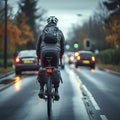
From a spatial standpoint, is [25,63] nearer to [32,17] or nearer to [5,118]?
[5,118]

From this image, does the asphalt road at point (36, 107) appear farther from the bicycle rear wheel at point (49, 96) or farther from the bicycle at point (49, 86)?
the bicycle at point (49, 86)

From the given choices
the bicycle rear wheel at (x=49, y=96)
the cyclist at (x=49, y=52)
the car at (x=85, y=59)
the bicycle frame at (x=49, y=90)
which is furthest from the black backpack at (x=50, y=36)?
the car at (x=85, y=59)

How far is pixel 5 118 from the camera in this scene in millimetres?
12695

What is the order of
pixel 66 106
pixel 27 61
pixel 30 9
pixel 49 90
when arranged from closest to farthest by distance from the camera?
1. pixel 49 90
2. pixel 66 106
3. pixel 27 61
4. pixel 30 9

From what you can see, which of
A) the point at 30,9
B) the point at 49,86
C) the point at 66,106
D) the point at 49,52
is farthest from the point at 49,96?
the point at 30,9

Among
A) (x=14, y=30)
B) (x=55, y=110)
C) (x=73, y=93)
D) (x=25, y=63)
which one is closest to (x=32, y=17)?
(x=14, y=30)

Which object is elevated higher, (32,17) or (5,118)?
(32,17)

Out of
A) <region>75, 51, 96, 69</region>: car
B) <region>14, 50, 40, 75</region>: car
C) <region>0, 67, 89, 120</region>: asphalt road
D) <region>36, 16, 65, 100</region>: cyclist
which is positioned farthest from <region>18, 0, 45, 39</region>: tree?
<region>36, 16, 65, 100</region>: cyclist

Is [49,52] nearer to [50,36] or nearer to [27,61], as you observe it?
[50,36]

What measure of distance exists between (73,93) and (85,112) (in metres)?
6.17

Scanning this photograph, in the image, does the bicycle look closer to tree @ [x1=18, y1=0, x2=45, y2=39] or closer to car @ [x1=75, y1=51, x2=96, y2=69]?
car @ [x1=75, y1=51, x2=96, y2=69]

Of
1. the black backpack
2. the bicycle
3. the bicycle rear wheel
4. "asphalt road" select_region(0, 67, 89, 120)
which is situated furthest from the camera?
the black backpack

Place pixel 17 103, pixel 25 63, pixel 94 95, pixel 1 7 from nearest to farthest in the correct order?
pixel 17 103
pixel 94 95
pixel 25 63
pixel 1 7

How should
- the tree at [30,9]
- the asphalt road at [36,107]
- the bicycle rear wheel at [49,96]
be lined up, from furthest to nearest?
the tree at [30,9]
the asphalt road at [36,107]
the bicycle rear wheel at [49,96]
